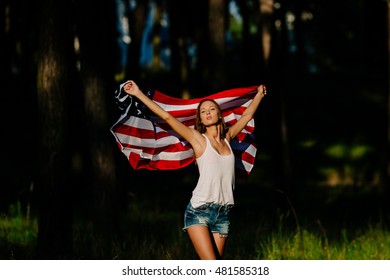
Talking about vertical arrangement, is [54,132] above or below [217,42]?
below

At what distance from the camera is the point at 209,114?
6.52 m

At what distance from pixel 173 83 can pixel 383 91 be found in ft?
28.6

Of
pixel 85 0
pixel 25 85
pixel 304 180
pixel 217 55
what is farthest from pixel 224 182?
pixel 25 85

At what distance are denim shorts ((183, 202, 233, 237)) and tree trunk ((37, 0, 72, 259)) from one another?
13.9ft

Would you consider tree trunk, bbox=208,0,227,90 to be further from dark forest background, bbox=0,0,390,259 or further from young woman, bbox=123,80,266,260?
young woman, bbox=123,80,266,260

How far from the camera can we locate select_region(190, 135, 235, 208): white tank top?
6.33 meters

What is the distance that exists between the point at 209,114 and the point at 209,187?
0.59m

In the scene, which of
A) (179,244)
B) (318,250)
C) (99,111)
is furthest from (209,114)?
(99,111)

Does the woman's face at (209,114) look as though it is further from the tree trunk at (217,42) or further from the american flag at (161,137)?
the tree trunk at (217,42)

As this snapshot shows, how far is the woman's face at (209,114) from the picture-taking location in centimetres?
650

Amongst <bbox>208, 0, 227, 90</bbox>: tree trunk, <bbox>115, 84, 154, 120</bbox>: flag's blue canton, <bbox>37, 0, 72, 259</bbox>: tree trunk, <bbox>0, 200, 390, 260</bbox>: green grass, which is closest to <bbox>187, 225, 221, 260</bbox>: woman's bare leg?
<bbox>115, 84, 154, 120</bbox>: flag's blue canton

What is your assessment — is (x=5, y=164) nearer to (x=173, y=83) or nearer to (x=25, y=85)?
(x=25, y=85)

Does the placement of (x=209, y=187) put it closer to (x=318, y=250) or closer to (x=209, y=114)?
(x=209, y=114)

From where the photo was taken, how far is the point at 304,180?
26203mm
